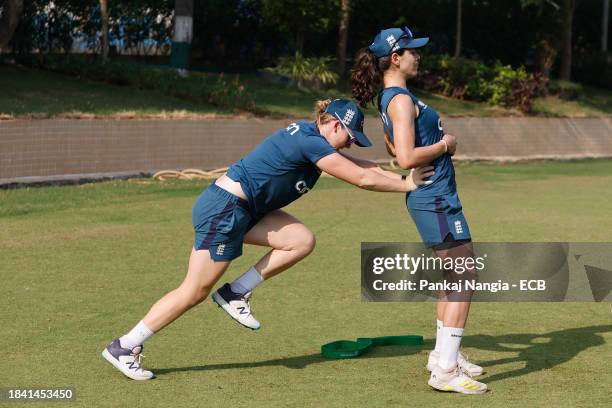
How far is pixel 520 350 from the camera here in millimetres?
7539

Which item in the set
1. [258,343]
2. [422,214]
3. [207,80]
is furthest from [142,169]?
[422,214]

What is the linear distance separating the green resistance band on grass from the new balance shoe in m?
1.19

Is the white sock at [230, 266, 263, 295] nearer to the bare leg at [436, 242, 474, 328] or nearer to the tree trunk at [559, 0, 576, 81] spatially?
the bare leg at [436, 242, 474, 328]

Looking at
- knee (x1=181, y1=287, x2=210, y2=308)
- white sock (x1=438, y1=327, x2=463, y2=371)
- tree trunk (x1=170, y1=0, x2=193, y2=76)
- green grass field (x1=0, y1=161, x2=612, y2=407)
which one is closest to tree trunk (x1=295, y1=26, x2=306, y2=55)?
tree trunk (x1=170, y1=0, x2=193, y2=76)

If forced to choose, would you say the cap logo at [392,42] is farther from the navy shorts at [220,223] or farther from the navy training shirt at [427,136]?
the navy shorts at [220,223]

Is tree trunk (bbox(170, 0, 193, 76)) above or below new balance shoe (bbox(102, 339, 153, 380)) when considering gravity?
above

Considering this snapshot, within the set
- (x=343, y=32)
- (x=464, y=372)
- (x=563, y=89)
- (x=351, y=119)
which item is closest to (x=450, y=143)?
(x=351, y=119)

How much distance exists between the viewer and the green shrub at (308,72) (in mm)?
25500

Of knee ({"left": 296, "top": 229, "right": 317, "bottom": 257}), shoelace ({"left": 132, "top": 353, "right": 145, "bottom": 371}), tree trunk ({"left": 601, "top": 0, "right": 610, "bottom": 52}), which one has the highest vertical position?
tree trunk ({"left": 601, "top": 0, "right": 610, "bottom": 52})

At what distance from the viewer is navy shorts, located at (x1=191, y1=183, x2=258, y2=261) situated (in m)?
6.61

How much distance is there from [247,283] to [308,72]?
18.8m

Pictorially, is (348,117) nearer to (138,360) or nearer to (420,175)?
(420,175)

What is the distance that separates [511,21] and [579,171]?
10.5 meters

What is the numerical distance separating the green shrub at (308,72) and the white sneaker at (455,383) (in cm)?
1920
